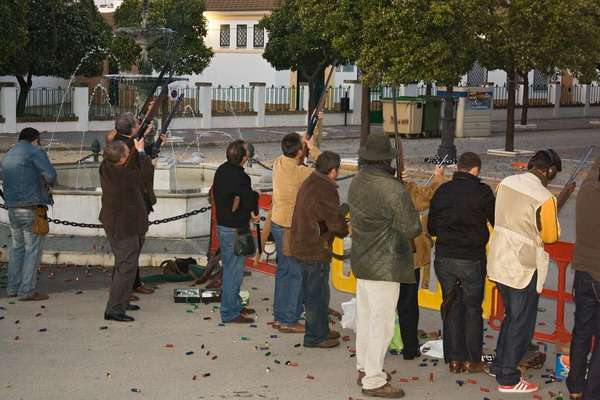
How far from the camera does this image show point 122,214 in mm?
10141

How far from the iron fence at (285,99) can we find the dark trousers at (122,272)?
30.0m

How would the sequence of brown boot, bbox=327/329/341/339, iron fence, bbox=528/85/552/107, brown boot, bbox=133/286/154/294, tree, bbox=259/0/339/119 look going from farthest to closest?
iron fence, bbox=528/85/552/107, tree, bbox=259/0/339/119, brown boot, bbox=133/286/154/294, brown boot, bbox=327/329/341/339

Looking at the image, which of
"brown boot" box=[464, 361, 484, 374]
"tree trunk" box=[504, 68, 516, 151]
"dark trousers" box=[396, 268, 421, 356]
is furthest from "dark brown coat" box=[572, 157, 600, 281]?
"tree trunk" box=[504, 68, 516, 151]

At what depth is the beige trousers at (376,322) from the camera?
8.16 meters

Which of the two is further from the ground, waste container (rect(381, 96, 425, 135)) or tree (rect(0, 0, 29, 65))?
tree (rect(0, 0, 29, 65))

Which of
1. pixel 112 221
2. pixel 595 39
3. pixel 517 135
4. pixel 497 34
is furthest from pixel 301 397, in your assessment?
pixel 517 135

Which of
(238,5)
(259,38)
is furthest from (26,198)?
(238,5)

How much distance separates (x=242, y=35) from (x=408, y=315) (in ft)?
161

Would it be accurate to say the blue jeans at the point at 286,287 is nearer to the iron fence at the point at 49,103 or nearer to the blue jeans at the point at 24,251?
the blue jeans at the point at 24,251

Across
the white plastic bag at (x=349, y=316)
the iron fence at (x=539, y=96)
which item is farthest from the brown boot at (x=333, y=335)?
the iron fence at (x=539, y=96)

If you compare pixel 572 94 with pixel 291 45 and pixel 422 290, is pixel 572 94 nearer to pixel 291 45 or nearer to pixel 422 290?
pixel 291 45

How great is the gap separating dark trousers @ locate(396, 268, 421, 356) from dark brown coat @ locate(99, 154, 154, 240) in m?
2.54

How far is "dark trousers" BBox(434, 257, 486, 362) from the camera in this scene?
8531mm

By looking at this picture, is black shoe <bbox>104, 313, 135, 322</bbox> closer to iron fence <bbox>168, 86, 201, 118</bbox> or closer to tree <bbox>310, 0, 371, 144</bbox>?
tree <bbox>310, 0, 371, 144</bbox>
